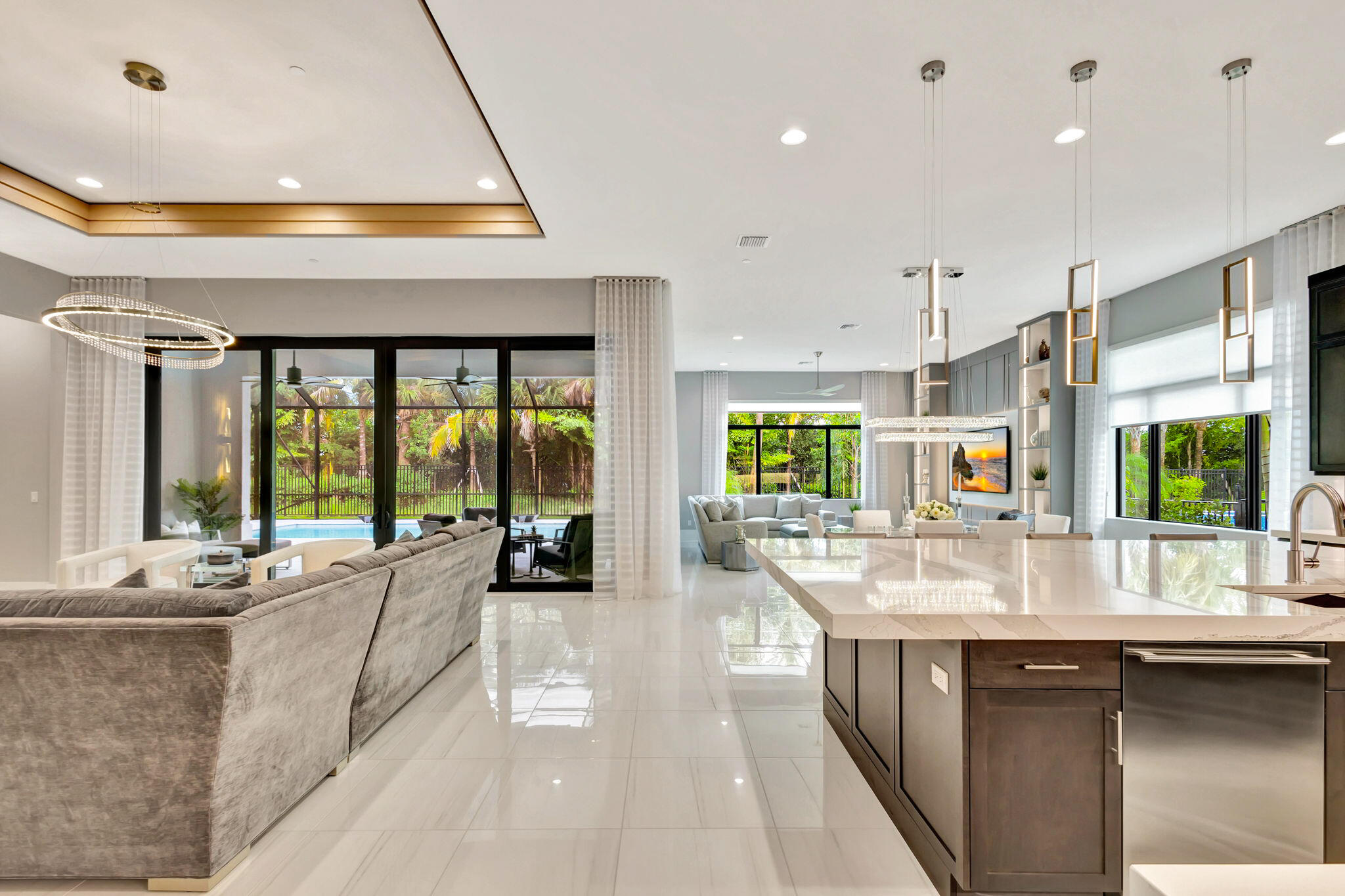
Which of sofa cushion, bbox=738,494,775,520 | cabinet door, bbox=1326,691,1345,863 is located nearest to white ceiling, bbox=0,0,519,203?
cabinet door, bbox=1326,691,1345,863

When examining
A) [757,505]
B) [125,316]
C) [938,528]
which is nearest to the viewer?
[125,316]

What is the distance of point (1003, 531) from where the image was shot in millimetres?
4750

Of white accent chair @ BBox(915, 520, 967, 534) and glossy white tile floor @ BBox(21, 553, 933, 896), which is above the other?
white accent chair @ BBox(915, 520, 967, 534)

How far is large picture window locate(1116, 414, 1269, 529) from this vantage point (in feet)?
16.8

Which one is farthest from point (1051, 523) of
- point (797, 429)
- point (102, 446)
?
point (102, 446)

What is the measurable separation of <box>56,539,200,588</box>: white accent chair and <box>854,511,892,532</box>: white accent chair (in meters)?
5.31

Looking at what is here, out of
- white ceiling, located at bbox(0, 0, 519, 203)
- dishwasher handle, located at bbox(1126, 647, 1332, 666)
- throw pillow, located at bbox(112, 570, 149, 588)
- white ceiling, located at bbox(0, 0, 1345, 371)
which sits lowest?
dishwasher handle, located at bbox(1126, 647, 1332, 666)

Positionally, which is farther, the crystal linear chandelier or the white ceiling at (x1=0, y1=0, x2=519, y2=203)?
the crystal linear chandelier

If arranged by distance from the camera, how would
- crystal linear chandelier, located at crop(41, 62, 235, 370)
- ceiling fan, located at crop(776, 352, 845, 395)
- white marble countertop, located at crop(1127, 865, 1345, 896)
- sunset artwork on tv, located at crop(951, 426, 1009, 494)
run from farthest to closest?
1. ceiling fan, located at crop(776, 352, 845, 395)
2. sunset artwork on tv, located at crop(951, 426, 1009, 494)
3. crystal linear chandelier, located at crop(41, 62, 235, 370)
4. white marble countertop, located at crop(1127, 865, 1345, 896)

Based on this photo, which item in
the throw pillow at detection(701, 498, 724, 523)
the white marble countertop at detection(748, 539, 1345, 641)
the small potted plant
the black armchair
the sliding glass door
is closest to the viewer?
the white marble countertop at detection(748, 539, 1345, 641)

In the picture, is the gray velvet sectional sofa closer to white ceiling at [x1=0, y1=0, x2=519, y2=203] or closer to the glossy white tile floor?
the glossy white tile floor

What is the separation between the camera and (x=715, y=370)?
10.7m

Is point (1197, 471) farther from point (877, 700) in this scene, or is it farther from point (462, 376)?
point (462, 376)

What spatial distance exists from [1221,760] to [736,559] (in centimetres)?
609
